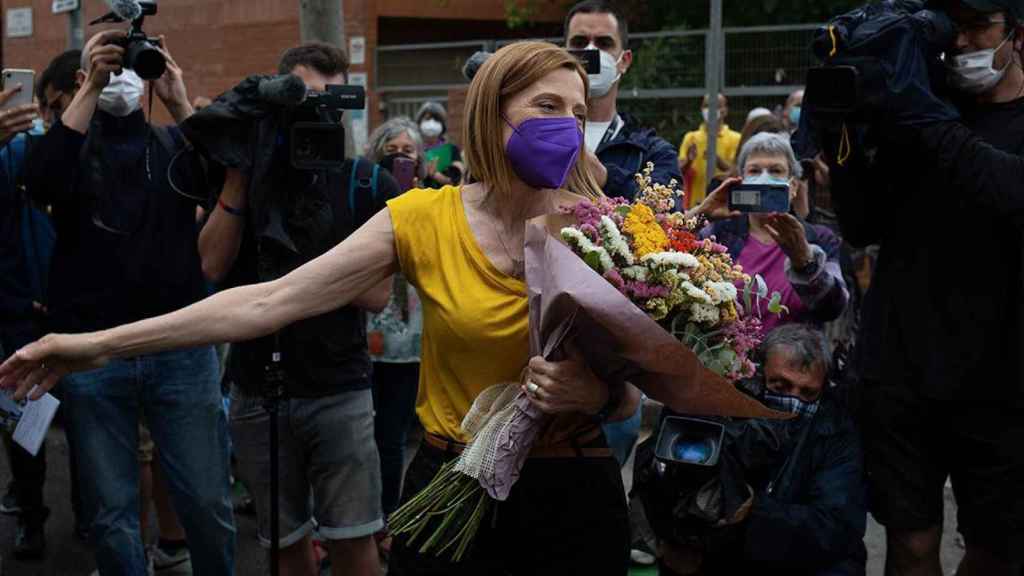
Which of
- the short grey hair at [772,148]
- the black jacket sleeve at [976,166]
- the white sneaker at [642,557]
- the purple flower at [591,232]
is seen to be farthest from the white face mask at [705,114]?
the purple flower at [591,232]

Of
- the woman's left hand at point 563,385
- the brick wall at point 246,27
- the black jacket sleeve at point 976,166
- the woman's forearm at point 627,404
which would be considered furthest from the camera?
the brick wall at point 246,27

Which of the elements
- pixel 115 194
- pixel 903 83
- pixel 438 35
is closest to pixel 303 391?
pixel 115 194

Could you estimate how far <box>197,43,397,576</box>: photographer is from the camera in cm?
434

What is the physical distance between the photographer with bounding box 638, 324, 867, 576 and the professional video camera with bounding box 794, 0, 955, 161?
36.0 inches

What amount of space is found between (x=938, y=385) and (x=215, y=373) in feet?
8.33

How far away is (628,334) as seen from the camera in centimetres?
287

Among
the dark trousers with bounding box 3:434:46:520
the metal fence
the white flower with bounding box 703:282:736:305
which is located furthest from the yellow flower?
the metal fence

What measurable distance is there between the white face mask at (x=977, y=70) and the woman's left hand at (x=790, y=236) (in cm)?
73

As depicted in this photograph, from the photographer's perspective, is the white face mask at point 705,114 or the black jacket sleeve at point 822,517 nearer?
the black jacket sleeve at point 822,517

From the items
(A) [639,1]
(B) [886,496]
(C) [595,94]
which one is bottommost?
(B) [886,496]

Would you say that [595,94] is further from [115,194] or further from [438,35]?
[438,35]

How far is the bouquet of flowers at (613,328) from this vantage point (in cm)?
287

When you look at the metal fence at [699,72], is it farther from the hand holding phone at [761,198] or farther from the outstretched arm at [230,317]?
the outstretched arm at [230,317]

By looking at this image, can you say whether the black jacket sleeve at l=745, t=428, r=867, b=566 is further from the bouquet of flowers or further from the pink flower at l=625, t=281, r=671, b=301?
the pink flower at l=625, t=281, r=671, b=301
